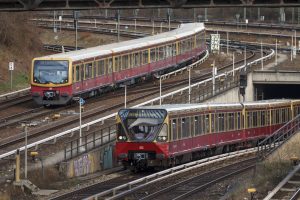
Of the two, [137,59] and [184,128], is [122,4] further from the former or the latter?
[137,59]

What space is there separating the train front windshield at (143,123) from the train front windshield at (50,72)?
50.6ft

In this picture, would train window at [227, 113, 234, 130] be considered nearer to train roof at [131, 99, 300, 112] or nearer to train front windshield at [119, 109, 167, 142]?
train roof at [131, 99, 300, 112]

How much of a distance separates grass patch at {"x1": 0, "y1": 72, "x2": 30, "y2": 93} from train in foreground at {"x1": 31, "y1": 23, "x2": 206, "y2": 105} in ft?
18.6

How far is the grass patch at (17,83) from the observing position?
6103cm

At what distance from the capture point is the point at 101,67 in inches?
2226

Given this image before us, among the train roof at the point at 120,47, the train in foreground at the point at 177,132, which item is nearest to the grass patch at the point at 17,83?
the train roof at the point at 120,47

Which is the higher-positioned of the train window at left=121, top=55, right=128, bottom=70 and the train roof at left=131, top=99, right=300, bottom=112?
the train window at left=121, top=55, right=128, bottom=70

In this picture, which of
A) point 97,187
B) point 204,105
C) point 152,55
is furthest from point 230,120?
point 152,55

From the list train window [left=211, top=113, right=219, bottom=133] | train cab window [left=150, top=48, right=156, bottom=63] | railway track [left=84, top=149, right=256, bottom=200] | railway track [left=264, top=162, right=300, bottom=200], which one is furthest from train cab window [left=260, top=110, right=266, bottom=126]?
train cab window [left=150, top=48, right=156, bottom=63]

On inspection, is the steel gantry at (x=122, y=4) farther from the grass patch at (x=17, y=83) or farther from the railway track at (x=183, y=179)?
the grass patch at (x=17, y=83)

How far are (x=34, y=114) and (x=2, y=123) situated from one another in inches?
130

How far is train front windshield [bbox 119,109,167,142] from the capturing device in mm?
36906

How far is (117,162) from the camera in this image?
39.4 meters

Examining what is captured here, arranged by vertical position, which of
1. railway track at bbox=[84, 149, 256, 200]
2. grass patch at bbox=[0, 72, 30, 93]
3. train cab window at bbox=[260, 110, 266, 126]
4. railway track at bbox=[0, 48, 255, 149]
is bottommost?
railway track at bbox=[84, 149, 256, 200]
